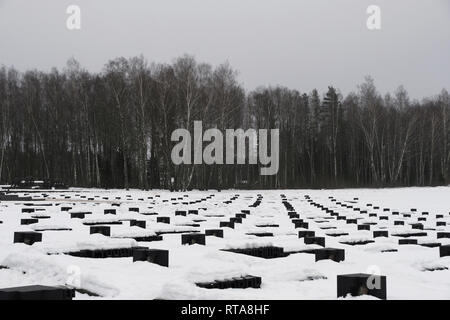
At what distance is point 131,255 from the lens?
639cm

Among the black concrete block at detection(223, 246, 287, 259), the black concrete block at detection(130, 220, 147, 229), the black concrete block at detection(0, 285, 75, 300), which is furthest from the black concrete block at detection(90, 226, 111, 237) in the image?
the black concrete block at detection(0, 285, 75, 300)

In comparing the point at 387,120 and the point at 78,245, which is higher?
the point at 387,120

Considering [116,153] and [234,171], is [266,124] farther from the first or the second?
[116,153]

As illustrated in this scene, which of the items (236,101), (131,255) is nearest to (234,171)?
(236,101)

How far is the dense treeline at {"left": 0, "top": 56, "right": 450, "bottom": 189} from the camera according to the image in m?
40.4

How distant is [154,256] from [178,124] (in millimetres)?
37307

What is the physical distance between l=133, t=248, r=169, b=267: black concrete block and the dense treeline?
29.0 m

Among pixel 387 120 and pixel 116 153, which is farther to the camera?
pixel 387 120

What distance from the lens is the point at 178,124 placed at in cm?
4269

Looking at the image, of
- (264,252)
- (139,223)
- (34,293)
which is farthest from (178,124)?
(34,293)

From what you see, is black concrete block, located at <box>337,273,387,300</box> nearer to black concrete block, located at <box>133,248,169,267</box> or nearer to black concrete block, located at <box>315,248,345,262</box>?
black concrete block, located at <box>133,248,169,267</box>

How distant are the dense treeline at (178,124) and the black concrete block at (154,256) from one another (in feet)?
95.0
